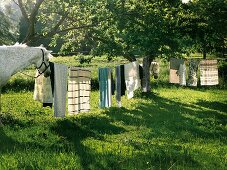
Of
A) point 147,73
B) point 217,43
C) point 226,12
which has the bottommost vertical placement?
point 147,73

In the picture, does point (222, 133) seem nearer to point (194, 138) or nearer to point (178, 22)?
point (194, 138)

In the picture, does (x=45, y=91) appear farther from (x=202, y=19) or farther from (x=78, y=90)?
(x=202, y=19)

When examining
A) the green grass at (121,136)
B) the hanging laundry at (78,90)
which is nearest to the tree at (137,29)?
the hanging laundry at (78,90)

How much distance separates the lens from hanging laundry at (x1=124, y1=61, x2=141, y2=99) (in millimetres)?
12539

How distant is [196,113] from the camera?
1302cm

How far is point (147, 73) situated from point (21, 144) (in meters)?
9.72

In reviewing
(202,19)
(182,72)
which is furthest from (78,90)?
(202,19)

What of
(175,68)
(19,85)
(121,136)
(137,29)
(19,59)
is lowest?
(121,136)

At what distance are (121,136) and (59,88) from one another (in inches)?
83.9

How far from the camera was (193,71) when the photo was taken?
16.4 metres

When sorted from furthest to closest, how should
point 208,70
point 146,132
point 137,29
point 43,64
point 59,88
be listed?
point 208,70
point 137,29
point 59,88
point 43,64
point 146,132

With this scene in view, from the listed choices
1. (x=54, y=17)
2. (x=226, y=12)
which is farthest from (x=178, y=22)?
(x=54, y=17)

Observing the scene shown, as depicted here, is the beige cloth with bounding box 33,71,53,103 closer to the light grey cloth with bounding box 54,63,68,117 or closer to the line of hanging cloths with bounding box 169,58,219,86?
the light grey cloth with bounding box 54,63,68,117

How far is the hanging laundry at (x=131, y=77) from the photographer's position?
494 inches
